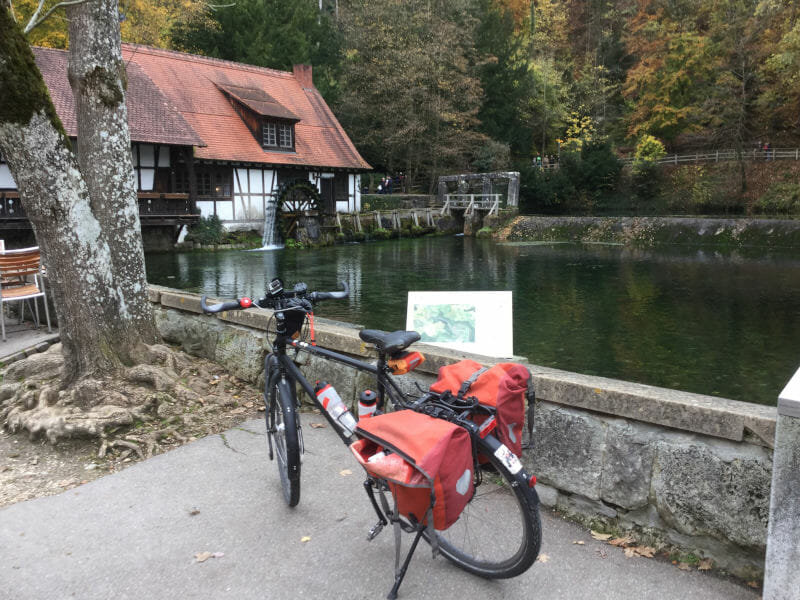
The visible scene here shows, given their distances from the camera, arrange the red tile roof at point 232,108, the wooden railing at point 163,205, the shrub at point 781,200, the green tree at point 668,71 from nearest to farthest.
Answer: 1. the wooden railing at point 163,205
2. the red tile roof at point 232,108
3. the shrub at point 781,200
4. the green tree at point 668,71

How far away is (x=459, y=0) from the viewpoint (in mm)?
39469

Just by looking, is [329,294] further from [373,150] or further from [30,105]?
[373,150]

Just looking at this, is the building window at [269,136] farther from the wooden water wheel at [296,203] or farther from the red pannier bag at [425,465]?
the red pannier bag at [425,465]

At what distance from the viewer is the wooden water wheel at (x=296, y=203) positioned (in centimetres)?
2595

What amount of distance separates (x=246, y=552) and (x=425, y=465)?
1219 mm

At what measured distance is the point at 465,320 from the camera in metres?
4.26

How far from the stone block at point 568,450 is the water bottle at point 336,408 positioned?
36.3 inches

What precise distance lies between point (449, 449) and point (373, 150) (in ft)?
123

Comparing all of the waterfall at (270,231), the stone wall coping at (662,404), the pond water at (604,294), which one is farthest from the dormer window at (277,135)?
the stone wall coping at (662,404)

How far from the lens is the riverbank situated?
22.3 meters

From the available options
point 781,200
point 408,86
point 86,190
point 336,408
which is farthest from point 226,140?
point 781,200

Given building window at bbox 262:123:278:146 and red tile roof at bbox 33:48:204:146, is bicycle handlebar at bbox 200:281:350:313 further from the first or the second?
building window at bbox 262:123:278:146

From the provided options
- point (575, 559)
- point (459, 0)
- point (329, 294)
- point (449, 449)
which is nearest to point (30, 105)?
point (329, 294)

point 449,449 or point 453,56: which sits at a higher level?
point 453,56
